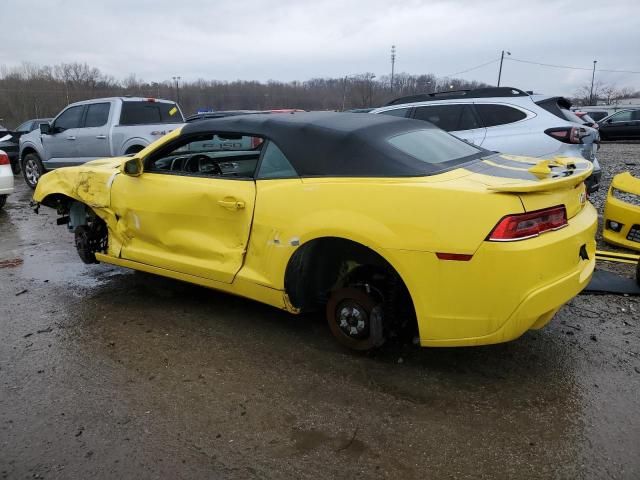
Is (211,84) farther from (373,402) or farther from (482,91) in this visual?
(373,402)

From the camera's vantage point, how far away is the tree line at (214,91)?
44000 millimetres

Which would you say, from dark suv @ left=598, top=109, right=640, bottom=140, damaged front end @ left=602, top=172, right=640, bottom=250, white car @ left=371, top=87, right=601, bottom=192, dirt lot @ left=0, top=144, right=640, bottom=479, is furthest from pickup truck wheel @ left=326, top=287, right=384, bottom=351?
dark suv @ left=598, top=109, right=640, bottom=140

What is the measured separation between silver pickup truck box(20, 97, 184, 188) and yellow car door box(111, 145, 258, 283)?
5749 millimetres

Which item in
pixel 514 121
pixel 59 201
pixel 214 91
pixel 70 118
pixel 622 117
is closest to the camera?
pixel 59 201

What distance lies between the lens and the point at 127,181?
13.7ft

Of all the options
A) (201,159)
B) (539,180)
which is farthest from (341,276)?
(201,159)

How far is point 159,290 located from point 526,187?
3.28m

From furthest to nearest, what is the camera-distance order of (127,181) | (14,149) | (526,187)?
(14,149) < (127,181) < (526,187)

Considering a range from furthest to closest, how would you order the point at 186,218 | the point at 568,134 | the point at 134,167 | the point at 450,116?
the point at 450,116, the point at 568,134, the point at 134,167, the point at 186,218

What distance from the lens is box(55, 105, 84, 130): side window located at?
33.5 ft

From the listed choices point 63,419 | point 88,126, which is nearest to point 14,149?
point 88,126

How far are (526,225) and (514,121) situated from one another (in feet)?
15.8

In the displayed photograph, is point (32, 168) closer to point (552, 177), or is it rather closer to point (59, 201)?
point (59, 201)

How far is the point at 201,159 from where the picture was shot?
4332 mm
